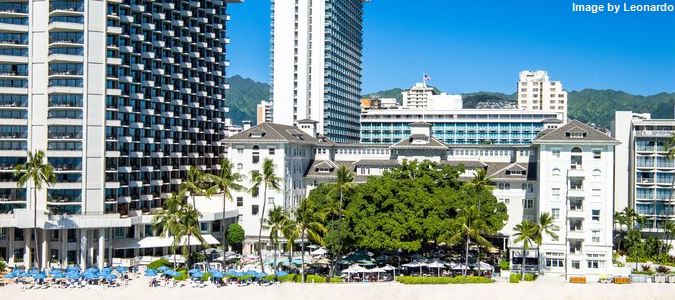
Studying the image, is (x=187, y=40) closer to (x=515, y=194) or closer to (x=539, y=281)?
(x=515, y=194)

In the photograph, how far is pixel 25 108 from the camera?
9238 centimetres

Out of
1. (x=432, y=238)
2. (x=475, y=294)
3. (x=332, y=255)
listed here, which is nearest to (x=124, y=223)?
(x=332, y=255)

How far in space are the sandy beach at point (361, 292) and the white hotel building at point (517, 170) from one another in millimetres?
10642

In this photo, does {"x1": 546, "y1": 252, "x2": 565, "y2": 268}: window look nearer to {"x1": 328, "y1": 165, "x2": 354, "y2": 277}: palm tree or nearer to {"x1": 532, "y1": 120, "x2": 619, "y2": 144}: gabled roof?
{"x1": 532, "y1": 120, "x2": 619, "y2": 144}: gabled roof

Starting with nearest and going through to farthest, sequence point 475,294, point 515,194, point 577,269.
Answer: point 475,294, point 577,269, point 515,194

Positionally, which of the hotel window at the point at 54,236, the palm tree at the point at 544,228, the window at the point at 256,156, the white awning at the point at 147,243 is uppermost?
the window at the point at 256,156

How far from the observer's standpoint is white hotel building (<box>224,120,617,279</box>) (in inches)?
3585

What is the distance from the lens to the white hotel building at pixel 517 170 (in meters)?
91.1

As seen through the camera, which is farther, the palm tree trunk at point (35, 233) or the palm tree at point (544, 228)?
the palm tree trunk at point (35, 233)

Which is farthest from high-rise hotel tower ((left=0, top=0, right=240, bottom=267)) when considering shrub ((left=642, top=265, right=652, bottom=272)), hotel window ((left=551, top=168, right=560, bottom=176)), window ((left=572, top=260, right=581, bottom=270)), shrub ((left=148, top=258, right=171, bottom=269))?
shrub ((left=642, top=265, right=652, bottom=272))

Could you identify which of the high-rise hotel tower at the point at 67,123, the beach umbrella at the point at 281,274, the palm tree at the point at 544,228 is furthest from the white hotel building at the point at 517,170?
the beach umbrella at the point at 281,274

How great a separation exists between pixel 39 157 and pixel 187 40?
3912cm

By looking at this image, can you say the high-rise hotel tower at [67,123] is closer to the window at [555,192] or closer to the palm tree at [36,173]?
the palm tree at [36,173]

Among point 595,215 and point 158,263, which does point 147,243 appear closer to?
point 158,263
